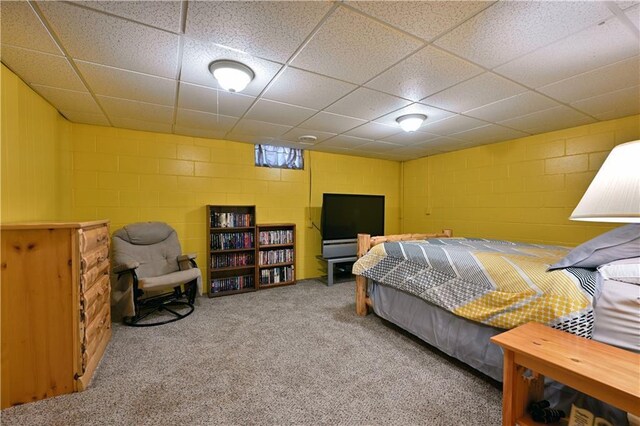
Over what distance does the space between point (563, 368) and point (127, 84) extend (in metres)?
3.17

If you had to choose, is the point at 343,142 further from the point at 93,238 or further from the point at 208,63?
the point at 93,238

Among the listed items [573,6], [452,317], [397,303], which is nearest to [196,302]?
[397,303]

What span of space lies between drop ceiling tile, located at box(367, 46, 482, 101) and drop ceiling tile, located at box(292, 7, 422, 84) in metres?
0.10

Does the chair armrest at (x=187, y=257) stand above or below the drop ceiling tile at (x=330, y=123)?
below

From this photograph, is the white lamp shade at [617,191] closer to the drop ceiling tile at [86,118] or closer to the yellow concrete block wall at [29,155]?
the yellow concrete block wall at [29,155]

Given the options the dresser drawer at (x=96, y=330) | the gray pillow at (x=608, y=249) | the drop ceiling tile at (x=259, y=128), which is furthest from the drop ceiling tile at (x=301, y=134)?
the gray pillow at (x=608, y=249)

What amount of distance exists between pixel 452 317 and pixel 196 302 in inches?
113

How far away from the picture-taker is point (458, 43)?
1611 millimetres

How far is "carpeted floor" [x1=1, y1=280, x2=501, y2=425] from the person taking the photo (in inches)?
59.8

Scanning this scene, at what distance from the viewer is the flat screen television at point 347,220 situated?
428 centimetres

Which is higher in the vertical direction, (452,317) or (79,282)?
(79,282)

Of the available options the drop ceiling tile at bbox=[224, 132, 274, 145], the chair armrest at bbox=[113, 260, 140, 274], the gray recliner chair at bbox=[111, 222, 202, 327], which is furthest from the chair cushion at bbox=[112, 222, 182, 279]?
the drop ceiling tile at bbox=[224, 132, 274, 145]

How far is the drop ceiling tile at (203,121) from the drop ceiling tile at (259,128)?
0.10m

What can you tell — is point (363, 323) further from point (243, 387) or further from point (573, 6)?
point (573, 6)
